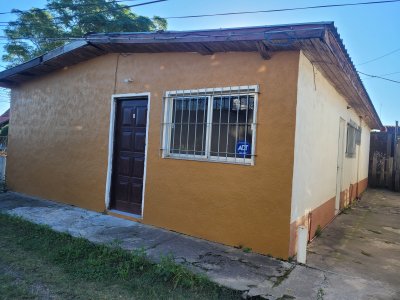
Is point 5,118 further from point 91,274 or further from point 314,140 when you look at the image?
point 314,140

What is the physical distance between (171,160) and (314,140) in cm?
249

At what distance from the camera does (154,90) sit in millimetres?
6133

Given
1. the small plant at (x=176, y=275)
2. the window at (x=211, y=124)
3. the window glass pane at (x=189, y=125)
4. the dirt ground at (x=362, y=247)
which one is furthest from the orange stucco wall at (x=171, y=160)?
the small plant at (x=176, y=275)

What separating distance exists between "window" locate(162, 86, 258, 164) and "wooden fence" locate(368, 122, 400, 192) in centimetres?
1237

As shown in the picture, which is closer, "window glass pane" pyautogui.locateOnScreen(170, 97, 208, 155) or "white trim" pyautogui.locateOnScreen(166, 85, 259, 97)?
"white trim" pyautogui.locateOnScreen(166, 85, 259, 97)

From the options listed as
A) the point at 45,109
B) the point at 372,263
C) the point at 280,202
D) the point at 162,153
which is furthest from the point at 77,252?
the point at 45,109

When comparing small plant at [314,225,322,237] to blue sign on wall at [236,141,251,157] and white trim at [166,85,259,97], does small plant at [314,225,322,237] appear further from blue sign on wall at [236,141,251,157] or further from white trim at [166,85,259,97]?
white trim at [166,85,259,97]

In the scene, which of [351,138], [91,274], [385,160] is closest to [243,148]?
[91,274]

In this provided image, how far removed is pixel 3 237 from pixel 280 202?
4415mm

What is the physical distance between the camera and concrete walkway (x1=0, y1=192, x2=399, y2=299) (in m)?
3.70

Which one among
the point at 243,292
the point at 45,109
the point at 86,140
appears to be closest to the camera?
the point at 243,292

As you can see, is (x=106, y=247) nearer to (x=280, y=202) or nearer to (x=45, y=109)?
(x=280, y=202)

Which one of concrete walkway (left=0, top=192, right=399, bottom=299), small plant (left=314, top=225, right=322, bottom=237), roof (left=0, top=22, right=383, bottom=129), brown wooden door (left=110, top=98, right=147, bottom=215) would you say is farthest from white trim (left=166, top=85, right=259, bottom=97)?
small plant (left=314, top=225, right=322, bottom=237)

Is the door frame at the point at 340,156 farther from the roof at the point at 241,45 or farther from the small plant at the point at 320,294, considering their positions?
the small plant at the point at 320,294
